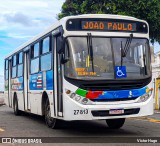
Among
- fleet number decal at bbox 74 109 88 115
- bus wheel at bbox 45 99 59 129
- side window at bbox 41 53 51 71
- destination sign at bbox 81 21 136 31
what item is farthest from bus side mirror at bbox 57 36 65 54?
bus wheel at bbox 45 99 59 129

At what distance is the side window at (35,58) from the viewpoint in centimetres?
1391

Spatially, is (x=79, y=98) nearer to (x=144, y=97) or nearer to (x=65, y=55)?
(x=65, y=55)

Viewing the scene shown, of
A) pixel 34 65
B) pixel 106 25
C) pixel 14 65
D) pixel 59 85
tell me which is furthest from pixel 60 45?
pixel 14 65

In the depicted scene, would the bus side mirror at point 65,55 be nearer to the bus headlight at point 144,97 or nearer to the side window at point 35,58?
the bus headlight at point 144,97

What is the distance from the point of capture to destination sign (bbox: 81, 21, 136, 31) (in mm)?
10781

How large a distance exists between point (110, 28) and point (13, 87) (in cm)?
968

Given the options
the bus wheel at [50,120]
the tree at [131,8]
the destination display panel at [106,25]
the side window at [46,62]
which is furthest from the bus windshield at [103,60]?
the tree at [131,8]

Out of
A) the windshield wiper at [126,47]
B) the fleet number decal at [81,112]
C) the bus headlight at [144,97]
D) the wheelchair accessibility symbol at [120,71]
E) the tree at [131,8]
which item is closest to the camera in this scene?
the fleet number decal at [81,112]

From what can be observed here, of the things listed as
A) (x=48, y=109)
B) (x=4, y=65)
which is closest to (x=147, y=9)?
(x=4, y=65)

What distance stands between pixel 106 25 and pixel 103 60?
1130 millimetres

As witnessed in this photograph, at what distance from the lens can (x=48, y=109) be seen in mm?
12383

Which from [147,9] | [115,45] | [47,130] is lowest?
[47,130]

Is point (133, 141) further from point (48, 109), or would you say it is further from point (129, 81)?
point (48, 109)

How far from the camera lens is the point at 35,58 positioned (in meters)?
14.2
